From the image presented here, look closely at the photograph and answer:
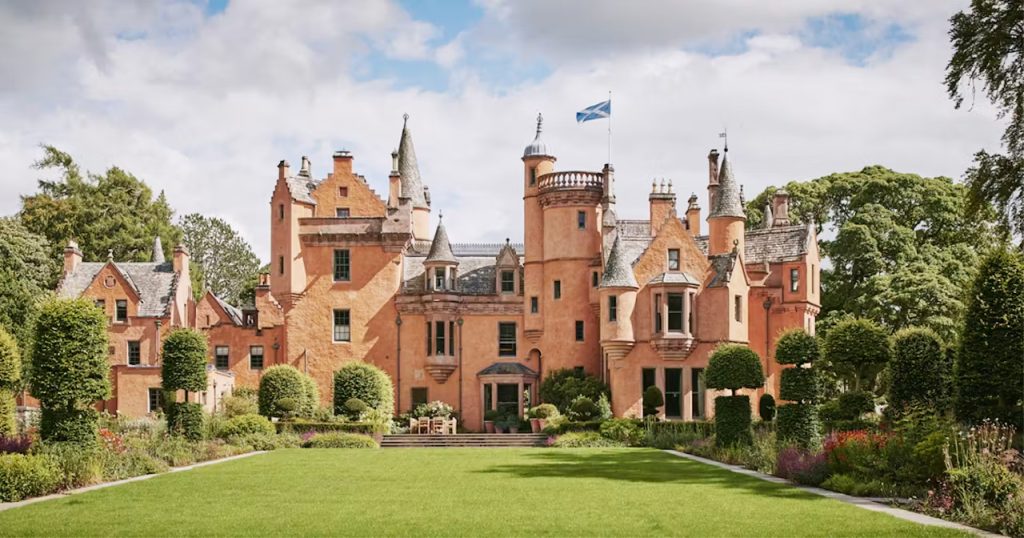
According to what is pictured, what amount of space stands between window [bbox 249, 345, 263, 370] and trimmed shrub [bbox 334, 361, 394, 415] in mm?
6438

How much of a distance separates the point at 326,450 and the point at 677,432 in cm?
1250

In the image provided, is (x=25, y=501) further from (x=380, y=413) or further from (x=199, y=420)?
(x=380, y=413)

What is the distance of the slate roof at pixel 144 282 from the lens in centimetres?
5447

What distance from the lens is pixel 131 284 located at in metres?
54.5

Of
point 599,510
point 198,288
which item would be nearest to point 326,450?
point 599,510

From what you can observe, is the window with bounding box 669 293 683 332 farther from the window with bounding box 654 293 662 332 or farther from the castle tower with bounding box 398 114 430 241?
the castle tower with bounding box 398 114 430 241

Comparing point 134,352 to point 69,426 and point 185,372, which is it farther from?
point 69,426

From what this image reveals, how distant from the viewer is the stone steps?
1661 inches

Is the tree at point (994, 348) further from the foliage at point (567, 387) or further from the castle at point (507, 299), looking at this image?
the foliage at point (567, 387)

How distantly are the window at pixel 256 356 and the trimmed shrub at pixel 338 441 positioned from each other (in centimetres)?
1166

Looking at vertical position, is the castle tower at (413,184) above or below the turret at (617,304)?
above

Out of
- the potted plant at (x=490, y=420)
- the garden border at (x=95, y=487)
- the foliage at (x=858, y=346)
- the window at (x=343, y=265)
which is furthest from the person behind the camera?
the window at (x=343, y=265)

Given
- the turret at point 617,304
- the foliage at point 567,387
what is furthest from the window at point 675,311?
the foliage at point 567,387

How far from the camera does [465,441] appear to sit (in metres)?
42.8
